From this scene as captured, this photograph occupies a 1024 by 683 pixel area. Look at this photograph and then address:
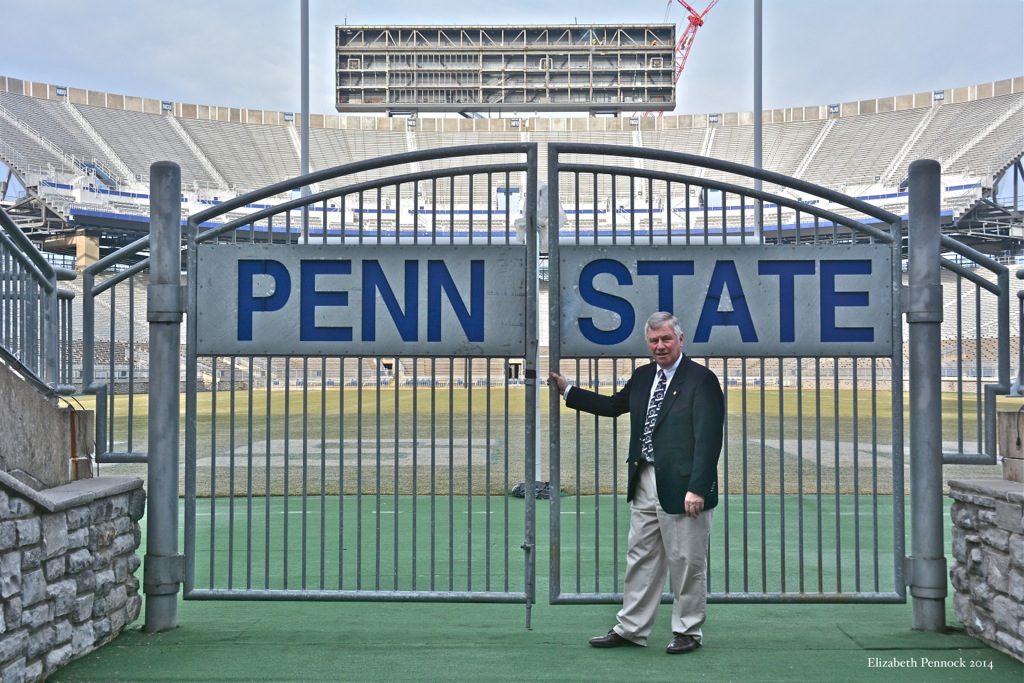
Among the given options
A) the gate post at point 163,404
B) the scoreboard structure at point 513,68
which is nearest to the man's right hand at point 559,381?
the gate post at point 163,404

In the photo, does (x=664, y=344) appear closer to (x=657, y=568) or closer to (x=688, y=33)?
(x=657, y=568)

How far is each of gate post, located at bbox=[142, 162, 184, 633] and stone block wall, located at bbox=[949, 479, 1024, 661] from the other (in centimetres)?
394

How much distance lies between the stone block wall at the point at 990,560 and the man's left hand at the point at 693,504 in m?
1.38

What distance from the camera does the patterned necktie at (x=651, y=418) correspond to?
4.81 meters

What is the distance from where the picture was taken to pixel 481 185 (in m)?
39.5

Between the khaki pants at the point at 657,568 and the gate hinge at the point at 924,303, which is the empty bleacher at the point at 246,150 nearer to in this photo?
the gate hinge at the point at 924,303

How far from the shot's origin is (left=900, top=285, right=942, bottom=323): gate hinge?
5.24m

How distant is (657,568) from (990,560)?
1550mm

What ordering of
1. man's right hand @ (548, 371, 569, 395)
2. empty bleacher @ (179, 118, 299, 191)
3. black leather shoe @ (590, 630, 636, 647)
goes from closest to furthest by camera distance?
black leather shoe @ (590, 630, 636, 647) < man's right hand @ (548, 371, 569, 395) < empty bleacher @ (179, 118, 299, 191)

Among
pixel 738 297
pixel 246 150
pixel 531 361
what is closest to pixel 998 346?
pixel 738 297

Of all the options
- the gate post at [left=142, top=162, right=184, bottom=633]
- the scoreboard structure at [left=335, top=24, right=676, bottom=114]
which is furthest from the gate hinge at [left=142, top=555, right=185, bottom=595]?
the scoreboard structure at [left=335, top=24, right=676, bottom=114]

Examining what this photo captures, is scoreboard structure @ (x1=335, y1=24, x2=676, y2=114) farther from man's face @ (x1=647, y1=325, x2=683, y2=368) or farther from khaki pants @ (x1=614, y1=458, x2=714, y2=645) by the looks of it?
khaki pants @ (x1=614, y1=458, x2=714, y2=645)

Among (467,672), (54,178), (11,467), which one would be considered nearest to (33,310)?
(11,467)

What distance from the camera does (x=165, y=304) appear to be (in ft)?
17.4
